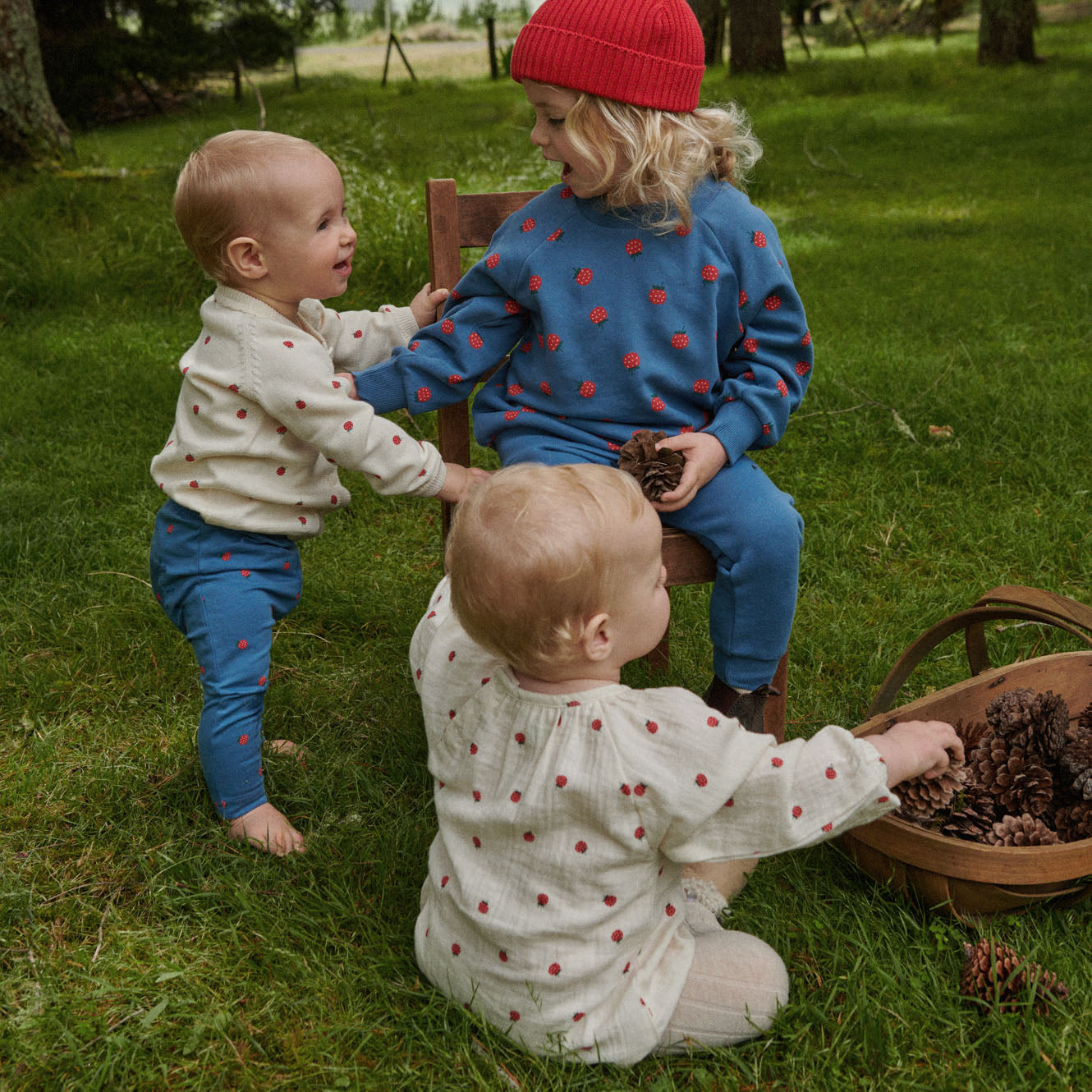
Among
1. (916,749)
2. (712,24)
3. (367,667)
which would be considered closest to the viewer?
(916,749)

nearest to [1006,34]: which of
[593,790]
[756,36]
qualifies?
[756,36]

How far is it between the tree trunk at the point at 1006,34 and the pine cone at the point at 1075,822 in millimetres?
13584

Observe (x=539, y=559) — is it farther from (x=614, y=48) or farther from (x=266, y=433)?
(x=614, y=48)

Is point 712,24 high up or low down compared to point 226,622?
up

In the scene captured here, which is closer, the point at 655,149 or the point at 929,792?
the point at 929,792

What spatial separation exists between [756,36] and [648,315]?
12852mm

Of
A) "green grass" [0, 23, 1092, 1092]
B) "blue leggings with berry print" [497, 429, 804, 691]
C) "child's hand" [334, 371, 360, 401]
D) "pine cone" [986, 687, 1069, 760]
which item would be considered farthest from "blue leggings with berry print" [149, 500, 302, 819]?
"pine cone" [986, 687, 1069, 760]

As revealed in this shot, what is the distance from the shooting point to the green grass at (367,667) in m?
1.80

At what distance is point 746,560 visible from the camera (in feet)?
7.14

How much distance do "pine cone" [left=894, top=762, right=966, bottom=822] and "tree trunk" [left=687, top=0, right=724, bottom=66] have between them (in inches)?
482

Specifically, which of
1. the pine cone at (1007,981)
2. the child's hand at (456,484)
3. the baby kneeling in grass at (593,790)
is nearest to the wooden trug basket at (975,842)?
the pine cone at (1007,981)

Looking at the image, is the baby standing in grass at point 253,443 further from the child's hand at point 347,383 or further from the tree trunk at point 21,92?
the tree trunk at point 21,92

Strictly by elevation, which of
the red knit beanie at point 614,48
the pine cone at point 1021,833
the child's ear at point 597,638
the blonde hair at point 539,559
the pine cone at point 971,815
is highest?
the red knit beanie at point 614,48

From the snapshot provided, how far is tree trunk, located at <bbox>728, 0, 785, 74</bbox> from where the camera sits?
13406 mm
